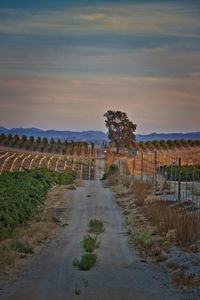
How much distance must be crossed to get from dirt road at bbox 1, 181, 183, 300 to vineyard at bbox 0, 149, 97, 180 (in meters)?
27.7

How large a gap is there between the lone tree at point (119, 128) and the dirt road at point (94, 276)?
5984 cm

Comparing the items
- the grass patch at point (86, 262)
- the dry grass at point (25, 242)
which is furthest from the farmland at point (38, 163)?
the grass patch at point (86, 262)

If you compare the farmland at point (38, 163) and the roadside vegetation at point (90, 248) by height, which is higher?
the farmland at point (38, 163)

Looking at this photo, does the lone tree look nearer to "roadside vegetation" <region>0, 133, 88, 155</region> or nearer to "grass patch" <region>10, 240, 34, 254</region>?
"roadside vegetation" <region>0, 133, 88, 155</region>

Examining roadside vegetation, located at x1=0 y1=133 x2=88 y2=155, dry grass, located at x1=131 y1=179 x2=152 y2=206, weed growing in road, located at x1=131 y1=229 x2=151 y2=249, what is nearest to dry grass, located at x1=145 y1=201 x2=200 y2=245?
weed growing in road, located at x1=131 y1=229 x2=151 y2=249

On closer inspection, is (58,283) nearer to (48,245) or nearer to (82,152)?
(48,245)

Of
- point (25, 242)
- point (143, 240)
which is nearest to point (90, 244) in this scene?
point (143, 240)

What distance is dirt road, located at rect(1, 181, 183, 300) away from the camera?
21.6 feet

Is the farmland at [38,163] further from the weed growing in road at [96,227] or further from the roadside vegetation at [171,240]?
the roadside vegetation at [171,240]

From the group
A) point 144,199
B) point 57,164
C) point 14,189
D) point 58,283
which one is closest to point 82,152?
point 57,164

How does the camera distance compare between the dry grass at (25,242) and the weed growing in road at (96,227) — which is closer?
the dry grass at (25,242)

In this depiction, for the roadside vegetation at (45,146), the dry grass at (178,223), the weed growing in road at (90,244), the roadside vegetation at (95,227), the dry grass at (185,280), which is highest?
the roadside vegetation at (45,146)

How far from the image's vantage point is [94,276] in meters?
7.70

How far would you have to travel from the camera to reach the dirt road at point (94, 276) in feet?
21.6
